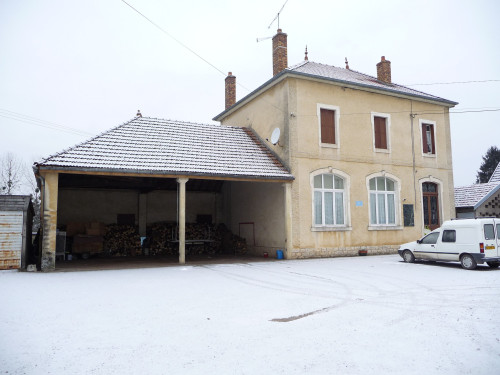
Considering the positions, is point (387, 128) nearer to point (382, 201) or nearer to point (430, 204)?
point (382, 201)

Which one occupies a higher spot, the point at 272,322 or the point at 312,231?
the point at 312,231

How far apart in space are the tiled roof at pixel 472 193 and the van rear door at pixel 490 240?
10630 millimetres

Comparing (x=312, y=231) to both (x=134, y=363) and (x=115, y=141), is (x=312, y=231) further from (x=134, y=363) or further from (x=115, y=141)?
(x=134, y=363)

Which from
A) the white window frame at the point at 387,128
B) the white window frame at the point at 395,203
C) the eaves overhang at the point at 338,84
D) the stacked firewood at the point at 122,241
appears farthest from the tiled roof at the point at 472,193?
the stacked firewood at the point at 122,241

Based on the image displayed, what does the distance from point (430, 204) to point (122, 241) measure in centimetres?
1501

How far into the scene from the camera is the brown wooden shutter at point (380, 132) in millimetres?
18516

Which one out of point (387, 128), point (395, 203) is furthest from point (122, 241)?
point (387, 128)

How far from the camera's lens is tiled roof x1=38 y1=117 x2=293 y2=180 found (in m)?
12.9

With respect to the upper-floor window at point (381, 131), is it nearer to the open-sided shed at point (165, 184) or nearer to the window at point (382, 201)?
the window at point (382, 201)

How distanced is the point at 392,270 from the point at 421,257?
7.81 ft

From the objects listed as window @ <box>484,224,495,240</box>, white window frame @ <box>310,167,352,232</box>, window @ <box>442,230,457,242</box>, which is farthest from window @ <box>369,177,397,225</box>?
window @ <box>484,224,495,240</box>

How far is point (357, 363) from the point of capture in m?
4.32

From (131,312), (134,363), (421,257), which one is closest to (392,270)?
(421,257)

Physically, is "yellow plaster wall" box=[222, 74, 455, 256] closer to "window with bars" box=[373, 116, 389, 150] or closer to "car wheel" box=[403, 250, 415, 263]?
"window with bars" box=[373, 116, 389, 150]
